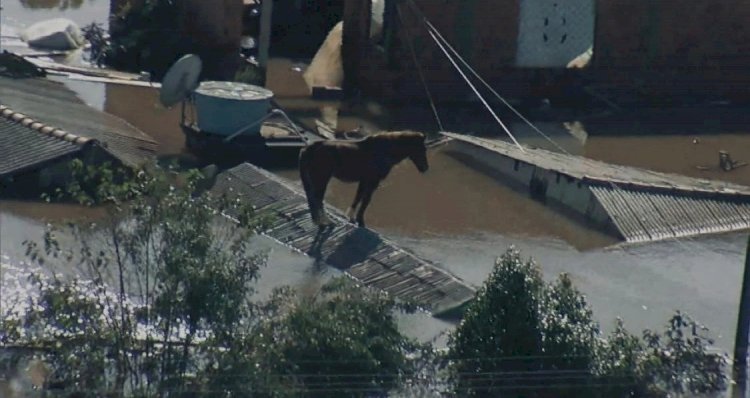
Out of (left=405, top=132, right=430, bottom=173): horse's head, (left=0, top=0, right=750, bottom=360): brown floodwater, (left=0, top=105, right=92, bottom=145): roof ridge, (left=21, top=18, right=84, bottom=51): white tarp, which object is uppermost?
(left=405, top=132, right=430, bottom=173): horse's head

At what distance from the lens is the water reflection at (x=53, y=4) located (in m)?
30.9

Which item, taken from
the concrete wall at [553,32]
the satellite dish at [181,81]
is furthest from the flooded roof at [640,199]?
the concrete wall at [553,32]

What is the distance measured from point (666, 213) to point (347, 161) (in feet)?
12.6

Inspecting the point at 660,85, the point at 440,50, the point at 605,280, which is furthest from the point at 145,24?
the point at 605,280

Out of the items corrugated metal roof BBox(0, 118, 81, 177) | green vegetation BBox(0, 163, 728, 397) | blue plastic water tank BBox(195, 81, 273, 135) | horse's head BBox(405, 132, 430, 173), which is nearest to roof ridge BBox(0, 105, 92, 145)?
corrugated metal roof BBox(0, 118, 81, 177)

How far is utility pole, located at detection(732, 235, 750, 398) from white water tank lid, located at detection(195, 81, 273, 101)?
7.81m

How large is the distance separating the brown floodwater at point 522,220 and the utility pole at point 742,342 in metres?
0.74

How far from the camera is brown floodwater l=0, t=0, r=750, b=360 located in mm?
16156

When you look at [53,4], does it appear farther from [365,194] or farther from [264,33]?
[365,194]

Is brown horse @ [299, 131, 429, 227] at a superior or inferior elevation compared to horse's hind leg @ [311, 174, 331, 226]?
superior

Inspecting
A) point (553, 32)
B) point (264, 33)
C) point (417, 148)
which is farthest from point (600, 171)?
point (264, 33)

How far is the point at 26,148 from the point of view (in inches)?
722

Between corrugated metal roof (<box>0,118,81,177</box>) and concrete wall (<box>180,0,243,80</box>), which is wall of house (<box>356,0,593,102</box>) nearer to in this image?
concrete wall (<box>180,0,243,80</box>)

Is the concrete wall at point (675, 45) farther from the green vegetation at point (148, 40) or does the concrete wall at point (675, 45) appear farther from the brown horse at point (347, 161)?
the brown horse at point (347, 161)
